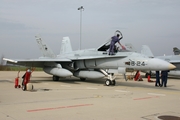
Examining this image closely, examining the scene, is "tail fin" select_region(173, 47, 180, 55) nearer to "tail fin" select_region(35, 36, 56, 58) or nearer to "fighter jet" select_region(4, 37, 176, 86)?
"fighter jet" select_region(4, 37, 176, 86)

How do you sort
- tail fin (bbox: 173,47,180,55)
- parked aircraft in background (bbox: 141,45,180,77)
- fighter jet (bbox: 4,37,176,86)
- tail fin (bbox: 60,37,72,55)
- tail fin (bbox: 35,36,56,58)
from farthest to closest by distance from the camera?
tail fin (bbox: 173,47,180,55) → parked aircraft in background (bbox: 141,45,180,77) → tail fin (bbox: 60,37,72,55) → tail fin (bbox: 35,36,56,58) → fighter jet (bbox: 4,37,176,86)

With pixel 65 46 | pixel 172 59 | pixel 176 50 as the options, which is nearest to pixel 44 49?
pixel 65 46

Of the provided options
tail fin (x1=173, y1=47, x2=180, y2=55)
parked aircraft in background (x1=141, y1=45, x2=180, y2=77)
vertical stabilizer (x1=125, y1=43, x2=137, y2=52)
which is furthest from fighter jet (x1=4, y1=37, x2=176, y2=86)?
tail fin (x1=173, y1=47, x2=180, y2=55)

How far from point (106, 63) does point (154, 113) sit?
25.7ft

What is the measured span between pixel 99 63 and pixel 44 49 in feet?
23.4

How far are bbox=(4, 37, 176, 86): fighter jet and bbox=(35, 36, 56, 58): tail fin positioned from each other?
2276 mm

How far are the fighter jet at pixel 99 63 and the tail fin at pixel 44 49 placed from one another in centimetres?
228

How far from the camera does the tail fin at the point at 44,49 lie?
18439 millimetres

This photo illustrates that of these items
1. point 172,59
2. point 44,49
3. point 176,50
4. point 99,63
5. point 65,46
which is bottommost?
point 99,63

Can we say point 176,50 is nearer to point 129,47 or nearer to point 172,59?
point 172,59

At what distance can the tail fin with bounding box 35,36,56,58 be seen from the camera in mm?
18439

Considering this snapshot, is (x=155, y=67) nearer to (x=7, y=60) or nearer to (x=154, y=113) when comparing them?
(x=154, y=113)

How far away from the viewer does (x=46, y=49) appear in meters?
18.6

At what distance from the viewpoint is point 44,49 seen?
61.3 ft
